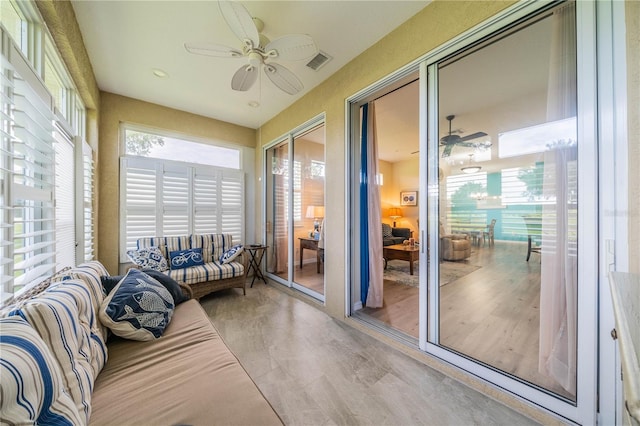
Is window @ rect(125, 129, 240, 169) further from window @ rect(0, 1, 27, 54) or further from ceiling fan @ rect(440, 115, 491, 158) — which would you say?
ceiling fan @ rect(440, 115, 491, 158)

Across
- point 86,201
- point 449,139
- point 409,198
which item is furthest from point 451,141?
point 409,198

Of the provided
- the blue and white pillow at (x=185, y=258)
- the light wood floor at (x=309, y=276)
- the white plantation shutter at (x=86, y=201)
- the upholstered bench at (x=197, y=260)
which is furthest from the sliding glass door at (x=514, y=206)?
the white plantation shutter at (x=86, y=201)

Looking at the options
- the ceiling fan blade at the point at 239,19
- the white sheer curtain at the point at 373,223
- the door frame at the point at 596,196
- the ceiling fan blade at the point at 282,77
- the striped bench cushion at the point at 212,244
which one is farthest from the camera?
the striped bench cushion at the point at 212,244

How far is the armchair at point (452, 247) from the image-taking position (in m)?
1.93

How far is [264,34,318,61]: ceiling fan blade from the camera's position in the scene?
1.72 meters

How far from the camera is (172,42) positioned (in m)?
2.33

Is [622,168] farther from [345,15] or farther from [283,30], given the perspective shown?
[283,30]

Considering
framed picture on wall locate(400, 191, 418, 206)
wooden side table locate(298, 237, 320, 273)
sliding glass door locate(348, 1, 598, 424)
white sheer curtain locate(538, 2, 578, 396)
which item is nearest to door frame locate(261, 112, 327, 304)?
wooden side table locate(298, 237, 320, 273)

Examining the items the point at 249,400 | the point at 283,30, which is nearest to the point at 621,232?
the point at 249,400

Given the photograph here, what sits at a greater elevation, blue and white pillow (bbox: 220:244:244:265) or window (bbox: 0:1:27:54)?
window (bbox: 0:1:27:54)

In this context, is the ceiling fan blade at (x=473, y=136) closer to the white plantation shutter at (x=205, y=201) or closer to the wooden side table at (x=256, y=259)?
the wooden side table at (x=256, y=259)

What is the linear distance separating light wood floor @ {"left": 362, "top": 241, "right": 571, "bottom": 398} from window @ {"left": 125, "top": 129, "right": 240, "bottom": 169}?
13.3ft

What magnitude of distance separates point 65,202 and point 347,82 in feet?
9.68

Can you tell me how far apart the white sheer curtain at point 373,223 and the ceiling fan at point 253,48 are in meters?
1.17
